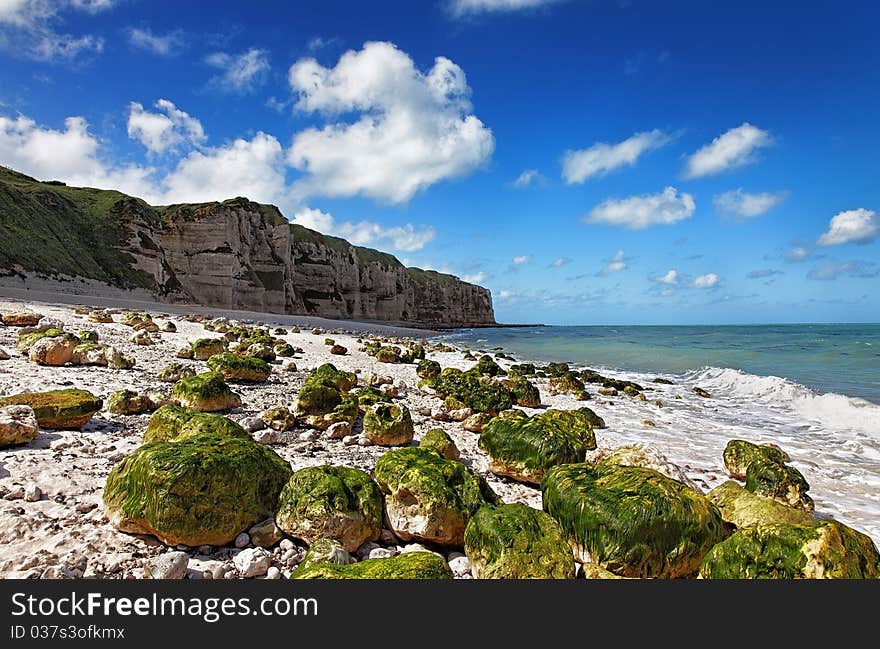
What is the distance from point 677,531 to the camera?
3883 millimetres

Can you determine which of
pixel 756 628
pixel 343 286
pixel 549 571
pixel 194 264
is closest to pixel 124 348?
pixel 549 571

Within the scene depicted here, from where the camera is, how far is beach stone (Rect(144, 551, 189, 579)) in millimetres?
3191

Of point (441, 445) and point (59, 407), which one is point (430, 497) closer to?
point (441, 445)

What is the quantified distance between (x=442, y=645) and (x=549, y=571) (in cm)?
127

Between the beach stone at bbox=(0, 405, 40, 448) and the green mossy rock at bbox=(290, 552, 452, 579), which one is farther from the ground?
the beach stone at bbox=(0, 405, 40, 448)

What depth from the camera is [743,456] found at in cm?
718

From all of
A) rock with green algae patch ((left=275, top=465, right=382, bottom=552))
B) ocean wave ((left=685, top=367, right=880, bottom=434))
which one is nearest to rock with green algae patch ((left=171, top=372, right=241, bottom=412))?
rock with green algae patch ((left=275, top=465, right=382, bottom=552))

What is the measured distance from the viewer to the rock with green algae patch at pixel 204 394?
25.8 feet

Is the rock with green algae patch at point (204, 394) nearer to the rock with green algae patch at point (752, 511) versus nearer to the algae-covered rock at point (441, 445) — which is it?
the algae-covered rock at point (441, 445)

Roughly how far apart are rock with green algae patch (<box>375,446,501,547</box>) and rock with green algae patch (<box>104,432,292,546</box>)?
116cm

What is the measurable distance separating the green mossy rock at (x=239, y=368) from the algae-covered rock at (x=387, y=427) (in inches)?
195

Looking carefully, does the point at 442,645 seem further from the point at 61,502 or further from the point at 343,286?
the point at 343,286

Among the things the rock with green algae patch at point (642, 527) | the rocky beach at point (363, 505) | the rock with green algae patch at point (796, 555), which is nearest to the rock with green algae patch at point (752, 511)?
the rocky beach at point (363, 505)

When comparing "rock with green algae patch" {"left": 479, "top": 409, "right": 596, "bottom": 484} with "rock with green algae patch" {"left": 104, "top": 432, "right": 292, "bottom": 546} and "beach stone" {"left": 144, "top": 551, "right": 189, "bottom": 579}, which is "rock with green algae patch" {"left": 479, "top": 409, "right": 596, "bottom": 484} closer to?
"rock with green algae patch" {"left": 104, "top": 432, "right": 292, "bottom": 546}
